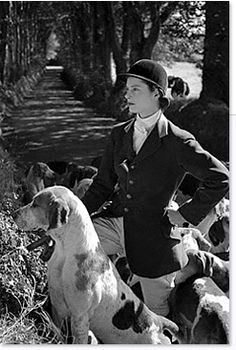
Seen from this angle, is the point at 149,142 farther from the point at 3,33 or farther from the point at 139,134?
the point at 3,33

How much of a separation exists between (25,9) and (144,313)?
104 inches

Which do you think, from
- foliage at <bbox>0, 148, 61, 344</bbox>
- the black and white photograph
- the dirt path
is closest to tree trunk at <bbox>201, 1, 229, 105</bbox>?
the black and white photograph

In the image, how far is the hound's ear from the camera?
2.23 meters

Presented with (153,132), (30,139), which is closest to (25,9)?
(30,139)

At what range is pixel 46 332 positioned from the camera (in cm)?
248

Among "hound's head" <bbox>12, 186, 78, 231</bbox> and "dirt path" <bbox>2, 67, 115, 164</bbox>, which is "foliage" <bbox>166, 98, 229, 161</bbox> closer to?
"dirt path" <bbox>2, 67, 115, 164</bbox>

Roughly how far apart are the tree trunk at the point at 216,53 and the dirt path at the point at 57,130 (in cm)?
66

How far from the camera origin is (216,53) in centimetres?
367

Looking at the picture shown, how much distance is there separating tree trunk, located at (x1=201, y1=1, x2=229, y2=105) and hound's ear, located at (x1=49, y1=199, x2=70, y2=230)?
1265 millimetres

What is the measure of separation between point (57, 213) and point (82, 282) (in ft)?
0.92

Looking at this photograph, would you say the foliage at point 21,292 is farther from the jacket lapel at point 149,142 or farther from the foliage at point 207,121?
the foliage at point 207,121

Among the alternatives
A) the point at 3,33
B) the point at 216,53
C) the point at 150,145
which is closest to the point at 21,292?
the point at 150,145

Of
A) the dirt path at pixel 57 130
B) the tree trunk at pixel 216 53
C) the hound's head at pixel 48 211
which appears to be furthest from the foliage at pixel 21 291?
the tree trunk at pixel 216 53

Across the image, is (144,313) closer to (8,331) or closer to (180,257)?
(180,257)
